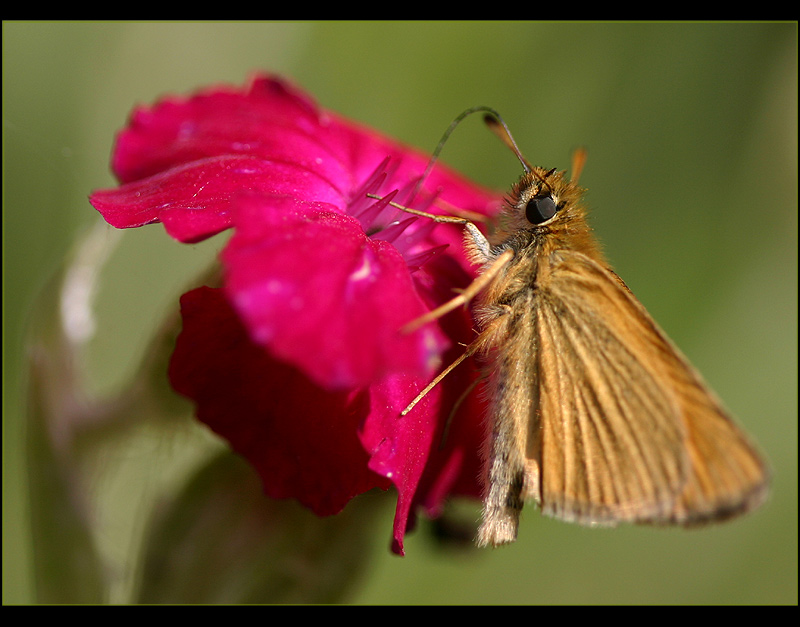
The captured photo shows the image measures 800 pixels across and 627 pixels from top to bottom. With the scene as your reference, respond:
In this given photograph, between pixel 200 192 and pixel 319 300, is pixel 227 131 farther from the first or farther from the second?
pixel 319 300

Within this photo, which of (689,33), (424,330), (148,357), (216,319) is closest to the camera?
(424,330)

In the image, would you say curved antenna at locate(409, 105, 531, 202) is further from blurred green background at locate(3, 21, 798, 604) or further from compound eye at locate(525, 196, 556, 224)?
blurred green background at locate(3, 21, 798, 604)

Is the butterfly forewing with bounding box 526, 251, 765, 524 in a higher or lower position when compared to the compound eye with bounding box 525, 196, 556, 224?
lower

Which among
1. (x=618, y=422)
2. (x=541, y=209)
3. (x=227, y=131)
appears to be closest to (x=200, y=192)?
(x=227, y=131)

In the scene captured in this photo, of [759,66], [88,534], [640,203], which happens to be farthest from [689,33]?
[88,534]

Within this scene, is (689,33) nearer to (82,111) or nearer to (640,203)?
(640,203)

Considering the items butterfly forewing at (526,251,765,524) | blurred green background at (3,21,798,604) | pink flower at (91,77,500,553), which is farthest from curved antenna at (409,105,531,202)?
blurred green background at (3,21,798,604)
